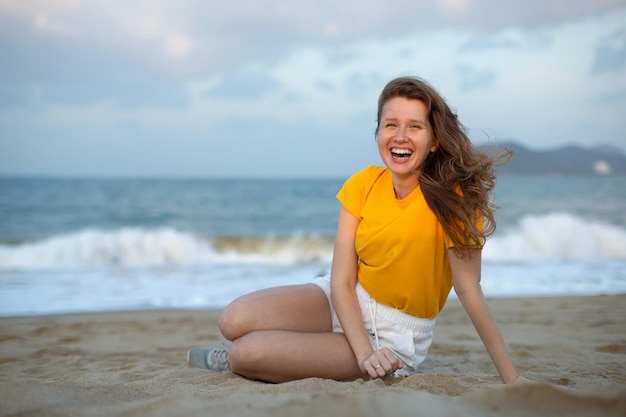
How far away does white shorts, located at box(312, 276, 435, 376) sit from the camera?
2.93 meters

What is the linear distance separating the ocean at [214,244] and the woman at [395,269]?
336 mm

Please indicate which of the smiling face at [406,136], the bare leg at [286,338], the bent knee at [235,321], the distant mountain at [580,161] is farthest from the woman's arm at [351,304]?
the distant mountain at [580,161]

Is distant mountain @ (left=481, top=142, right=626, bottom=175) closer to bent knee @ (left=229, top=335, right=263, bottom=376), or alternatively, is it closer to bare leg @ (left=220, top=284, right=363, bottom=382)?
bare leg @ (left=220, top=284, right=363, bottom=382)

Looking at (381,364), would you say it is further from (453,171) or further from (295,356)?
(453,171)

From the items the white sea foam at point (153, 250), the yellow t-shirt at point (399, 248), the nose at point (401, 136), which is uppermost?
the nose at point (401, 136)

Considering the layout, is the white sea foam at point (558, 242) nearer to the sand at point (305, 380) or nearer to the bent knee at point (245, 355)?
the sand at point (305, 380)

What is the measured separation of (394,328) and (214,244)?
13118 mm

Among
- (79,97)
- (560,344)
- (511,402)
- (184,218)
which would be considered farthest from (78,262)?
(79,97)

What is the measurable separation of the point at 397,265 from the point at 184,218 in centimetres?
1846

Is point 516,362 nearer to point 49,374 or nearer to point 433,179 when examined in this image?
point 433,179

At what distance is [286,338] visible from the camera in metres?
2.85

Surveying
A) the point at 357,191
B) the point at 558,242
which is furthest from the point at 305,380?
the point at 558,242

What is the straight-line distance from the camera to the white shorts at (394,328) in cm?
293

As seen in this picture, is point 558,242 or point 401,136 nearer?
point 401,136
